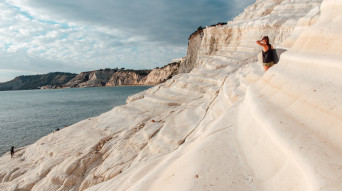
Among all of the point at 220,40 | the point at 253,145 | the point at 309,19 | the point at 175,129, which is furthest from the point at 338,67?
the point at 220,40

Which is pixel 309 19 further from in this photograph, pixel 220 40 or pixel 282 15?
pixel 220 40

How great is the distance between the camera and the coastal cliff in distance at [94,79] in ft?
305

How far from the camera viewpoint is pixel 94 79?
425ft

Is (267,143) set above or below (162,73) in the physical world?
above

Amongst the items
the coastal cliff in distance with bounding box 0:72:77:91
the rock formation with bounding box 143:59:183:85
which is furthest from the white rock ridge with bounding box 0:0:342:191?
the coastal cliff in distance with bounding box 0:72:77:91

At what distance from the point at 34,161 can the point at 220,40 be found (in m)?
16.0

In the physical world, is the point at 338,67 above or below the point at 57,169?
above

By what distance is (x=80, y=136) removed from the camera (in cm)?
1149

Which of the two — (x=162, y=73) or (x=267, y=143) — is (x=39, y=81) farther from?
(x=267, y=143)

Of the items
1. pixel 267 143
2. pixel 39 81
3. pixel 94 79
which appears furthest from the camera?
pixel 39 81

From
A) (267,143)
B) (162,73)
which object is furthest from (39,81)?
(267,143)

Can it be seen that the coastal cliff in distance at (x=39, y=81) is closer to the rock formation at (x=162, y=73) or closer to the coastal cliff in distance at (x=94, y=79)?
the coastal cliff in distance at (x=94, y=79)

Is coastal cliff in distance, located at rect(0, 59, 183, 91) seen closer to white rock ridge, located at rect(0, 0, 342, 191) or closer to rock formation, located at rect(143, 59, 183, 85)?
rock formation, located at rect(143, 59, 183, 85)

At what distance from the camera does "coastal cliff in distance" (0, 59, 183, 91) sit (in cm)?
9309
